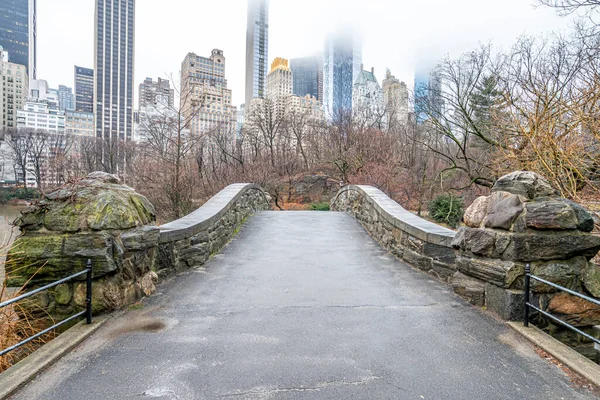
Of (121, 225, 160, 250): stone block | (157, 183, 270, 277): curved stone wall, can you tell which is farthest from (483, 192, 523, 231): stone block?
(157, 183, 270, 277): curved stone wall

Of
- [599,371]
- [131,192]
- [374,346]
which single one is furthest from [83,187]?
[599,371]

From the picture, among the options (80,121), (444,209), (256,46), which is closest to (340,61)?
(256,46)

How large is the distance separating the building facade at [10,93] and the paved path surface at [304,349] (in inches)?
5237

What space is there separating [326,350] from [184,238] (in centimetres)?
307

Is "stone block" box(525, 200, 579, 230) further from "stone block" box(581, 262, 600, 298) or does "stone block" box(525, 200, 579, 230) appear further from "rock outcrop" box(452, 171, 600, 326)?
"stone block" box(581, 262, 600, 298)

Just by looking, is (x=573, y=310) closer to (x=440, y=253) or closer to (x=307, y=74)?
(x=440, y=253)

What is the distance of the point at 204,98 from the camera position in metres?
13.7

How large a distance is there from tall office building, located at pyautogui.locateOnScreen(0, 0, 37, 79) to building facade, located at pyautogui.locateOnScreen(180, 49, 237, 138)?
152 m

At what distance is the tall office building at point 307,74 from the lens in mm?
177575

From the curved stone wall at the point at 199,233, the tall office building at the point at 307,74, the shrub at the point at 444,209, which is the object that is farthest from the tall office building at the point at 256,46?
the curved stone wall at the point at 199,233

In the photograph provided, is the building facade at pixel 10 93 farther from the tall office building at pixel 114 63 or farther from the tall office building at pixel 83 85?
the tall office building at pixel 83 85

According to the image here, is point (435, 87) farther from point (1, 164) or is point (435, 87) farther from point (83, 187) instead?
point (1, 164)

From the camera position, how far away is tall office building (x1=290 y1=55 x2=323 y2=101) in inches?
6991

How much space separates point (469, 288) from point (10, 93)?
146m
